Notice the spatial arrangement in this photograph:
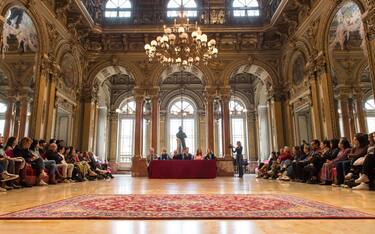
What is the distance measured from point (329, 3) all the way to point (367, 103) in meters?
3.07

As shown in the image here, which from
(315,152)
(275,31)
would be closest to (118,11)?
(275,31)

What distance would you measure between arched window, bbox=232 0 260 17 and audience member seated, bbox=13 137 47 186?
33.8ft

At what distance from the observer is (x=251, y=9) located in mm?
12953

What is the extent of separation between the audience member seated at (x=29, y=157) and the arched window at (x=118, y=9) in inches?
339

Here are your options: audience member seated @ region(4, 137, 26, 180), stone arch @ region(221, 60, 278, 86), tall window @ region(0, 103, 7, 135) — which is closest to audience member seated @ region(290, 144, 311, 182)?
stone arch @ region(221, 60, 278, 86)

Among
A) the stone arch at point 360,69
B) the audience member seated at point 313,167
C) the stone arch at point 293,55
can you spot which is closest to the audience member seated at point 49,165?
the audience member seated at point 313,167

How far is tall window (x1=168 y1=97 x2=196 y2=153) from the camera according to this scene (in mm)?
17984

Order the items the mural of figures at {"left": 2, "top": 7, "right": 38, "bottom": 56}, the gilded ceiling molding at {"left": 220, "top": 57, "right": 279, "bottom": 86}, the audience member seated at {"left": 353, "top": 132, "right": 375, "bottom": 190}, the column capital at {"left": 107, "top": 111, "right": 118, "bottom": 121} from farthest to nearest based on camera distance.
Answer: the column capital at {"left": 107, "top": 111, "right": 118, "bottom": 121} → the gilded ceiling molding at {"left": 220, "top": 57, "right": 279, "bottom": 86} → the mural of figures at {"left": 2, "top": 7, "right": 38, "bottom": 56} → the audience member seated at {"left": 353, "top": 132, "right": 375, "bottom": 190}

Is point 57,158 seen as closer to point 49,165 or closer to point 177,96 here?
point 49,165

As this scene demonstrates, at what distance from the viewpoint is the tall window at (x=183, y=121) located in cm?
1798

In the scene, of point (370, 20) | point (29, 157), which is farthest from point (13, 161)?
point (370, 20)

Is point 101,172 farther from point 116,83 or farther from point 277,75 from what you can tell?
point 116,83

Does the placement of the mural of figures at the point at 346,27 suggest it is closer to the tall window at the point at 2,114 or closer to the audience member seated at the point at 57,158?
the audience member seated at the point at 57,158

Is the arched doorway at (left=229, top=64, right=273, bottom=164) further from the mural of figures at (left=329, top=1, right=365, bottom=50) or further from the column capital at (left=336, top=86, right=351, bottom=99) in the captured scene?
the mural of figures at (left=329, top=1, right=365, bottom=50)
